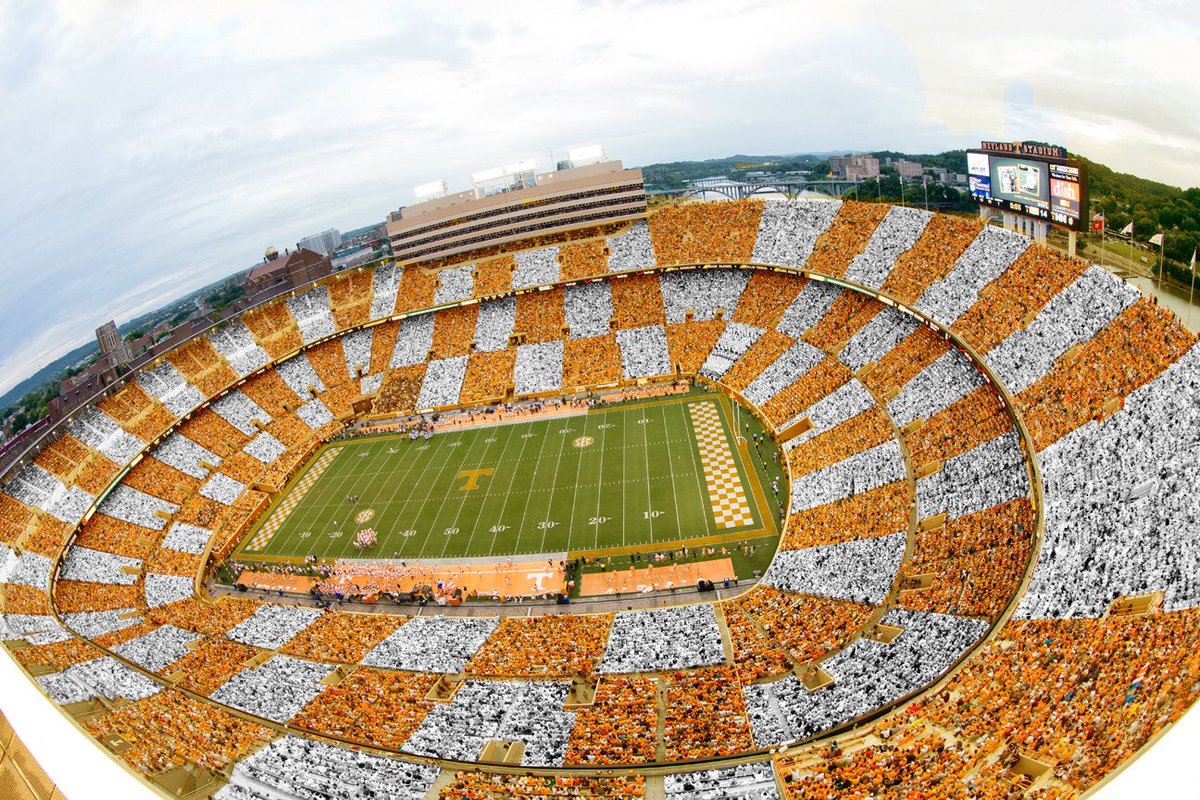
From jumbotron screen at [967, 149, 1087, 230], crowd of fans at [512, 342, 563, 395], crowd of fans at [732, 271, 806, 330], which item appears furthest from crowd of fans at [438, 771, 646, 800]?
crowd of fans at [732, 271, 806, 330]

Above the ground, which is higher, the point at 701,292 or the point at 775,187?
the point at 775,187

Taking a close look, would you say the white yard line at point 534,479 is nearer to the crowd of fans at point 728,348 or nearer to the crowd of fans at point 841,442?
the crowd of fans at point 728,348

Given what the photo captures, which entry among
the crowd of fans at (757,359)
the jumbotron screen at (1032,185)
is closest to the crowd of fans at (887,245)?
the jumbotron screen at (1032,185)

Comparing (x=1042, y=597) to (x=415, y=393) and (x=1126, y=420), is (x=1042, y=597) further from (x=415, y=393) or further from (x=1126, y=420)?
(x=415, y=393)

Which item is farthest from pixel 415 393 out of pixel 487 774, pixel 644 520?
pixel 487 774

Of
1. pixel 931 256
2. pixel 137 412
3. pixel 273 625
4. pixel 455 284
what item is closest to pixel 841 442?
pixel 931 256

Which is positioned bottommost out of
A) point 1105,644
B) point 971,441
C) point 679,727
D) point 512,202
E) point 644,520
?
point 679,727

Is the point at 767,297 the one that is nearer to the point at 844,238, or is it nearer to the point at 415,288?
the point at 844,238
